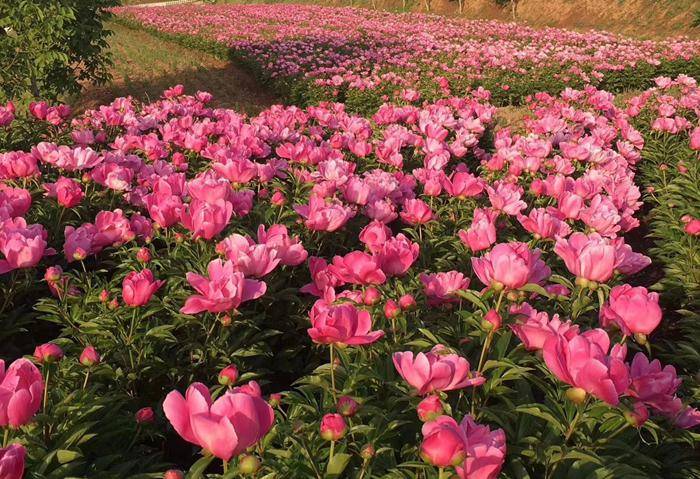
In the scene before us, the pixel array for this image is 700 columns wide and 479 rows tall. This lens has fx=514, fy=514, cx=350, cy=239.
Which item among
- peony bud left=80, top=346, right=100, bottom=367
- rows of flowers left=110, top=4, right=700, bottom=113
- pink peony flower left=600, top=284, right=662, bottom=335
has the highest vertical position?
rows of flowers left=110, top=4, right=700, bottom=113

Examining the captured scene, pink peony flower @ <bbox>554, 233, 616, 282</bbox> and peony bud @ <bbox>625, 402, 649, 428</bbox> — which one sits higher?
pink peony flower @ <bbox>554, 233, 616, 282</bbox>

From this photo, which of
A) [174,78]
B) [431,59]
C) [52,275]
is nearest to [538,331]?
[52,275]

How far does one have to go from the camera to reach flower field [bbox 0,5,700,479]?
148cm

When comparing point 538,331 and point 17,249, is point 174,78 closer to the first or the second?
point 17,249

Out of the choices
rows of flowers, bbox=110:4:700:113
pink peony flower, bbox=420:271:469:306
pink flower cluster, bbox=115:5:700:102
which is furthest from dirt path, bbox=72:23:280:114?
pink peony flower, bbox=420:271:469:306

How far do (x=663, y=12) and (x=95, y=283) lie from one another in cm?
3251

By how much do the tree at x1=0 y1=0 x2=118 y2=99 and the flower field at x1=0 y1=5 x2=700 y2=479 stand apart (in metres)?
3.79

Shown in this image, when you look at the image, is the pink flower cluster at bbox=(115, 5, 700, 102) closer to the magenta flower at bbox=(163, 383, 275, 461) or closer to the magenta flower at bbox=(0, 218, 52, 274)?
the magenta flower at bbox=(0, 218, 52, 274)

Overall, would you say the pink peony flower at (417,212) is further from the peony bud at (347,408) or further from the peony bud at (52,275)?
the peony bud at (52,275)

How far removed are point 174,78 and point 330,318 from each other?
48.3 feet

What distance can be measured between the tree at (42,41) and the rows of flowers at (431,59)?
4112 millimetres

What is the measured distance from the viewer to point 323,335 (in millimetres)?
1603

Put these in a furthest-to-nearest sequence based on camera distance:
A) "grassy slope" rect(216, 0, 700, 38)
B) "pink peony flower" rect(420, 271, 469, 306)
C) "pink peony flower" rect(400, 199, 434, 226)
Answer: "grassy slope" rect(216, 0, 700, 38) < "pink peony flower" rect(400, 199, 434, 226) < "pink peony flower" rect(420, 271, 469, 306)

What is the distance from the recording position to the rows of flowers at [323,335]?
1420 mm
